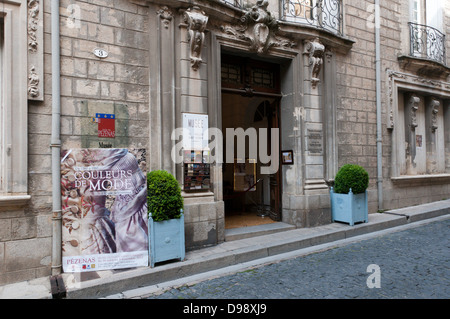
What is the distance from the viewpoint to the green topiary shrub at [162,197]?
4.64 metres

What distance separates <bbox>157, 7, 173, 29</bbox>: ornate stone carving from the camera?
18.1ft

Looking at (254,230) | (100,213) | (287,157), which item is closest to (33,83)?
(100,213)

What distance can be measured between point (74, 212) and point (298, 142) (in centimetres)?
499

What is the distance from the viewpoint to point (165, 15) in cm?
553

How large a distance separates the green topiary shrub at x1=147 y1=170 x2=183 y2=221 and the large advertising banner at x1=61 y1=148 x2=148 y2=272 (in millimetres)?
187

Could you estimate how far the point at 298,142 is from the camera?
7.29 metres

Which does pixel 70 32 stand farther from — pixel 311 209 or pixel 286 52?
pixel 311 209

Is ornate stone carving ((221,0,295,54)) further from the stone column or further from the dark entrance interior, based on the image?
the stone column

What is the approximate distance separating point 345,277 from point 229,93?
174 inches

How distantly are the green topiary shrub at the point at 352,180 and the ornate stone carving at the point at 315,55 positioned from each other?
225cm

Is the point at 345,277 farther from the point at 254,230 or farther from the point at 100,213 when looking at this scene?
the point at 100,213

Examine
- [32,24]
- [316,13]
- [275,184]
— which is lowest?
[275,184]

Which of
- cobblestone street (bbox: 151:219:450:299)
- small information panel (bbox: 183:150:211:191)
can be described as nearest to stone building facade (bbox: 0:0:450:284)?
small information panel (bbox: 183:150:211:191)
